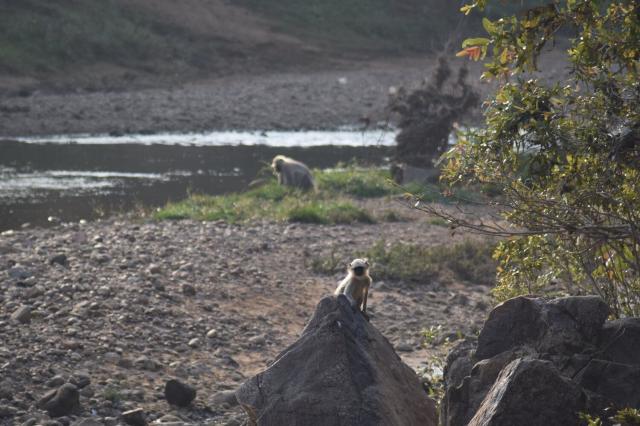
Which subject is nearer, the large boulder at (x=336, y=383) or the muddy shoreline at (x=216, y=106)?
the large boulder at (x=336, y=383)

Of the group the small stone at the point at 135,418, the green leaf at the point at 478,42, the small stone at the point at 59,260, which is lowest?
the small stone at the point at 135,418

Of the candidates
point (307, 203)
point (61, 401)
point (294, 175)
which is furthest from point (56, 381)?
point (294, 175)

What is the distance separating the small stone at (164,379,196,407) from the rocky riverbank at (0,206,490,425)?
0.06 metres

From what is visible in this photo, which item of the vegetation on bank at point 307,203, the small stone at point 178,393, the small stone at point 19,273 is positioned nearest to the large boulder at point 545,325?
the small stone at point 178,393

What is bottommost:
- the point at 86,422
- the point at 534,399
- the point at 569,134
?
the point at 86,422

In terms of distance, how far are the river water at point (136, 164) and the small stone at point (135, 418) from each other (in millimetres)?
8353

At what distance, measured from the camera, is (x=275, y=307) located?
415 inches

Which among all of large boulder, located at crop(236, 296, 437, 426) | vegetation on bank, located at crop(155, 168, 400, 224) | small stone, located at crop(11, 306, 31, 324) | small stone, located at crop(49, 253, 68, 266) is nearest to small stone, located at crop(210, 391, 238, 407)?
large boulder, located at crop(236, 296, 437, 426)

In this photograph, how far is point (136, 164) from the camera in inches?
886

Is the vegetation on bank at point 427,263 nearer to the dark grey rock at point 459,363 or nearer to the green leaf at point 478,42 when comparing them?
the dark grey rock at point 459,363

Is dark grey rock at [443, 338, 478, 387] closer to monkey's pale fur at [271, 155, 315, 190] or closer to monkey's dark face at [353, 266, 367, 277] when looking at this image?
monkey's dark face at [353, 266, 367, 277]

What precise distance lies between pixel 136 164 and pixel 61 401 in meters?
15.5

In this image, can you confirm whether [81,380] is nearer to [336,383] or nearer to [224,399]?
[224,399]

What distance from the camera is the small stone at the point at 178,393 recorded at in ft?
25.5
